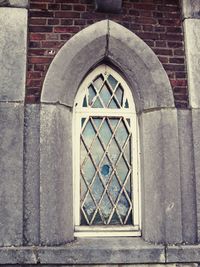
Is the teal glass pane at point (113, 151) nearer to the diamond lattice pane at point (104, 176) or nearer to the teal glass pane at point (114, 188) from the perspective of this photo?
the diamond lattice pane at point (104, 176)

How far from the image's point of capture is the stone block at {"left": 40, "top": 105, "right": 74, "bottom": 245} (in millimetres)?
3762

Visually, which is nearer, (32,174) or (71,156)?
(32,174)

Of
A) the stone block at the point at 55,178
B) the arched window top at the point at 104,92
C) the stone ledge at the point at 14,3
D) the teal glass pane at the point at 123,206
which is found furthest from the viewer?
the arched window top at the point at 104,92

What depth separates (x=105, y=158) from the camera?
4117mm

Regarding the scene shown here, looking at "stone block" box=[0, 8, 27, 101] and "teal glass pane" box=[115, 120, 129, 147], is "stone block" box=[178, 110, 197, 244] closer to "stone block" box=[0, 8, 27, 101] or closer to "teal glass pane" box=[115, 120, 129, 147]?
"teal glass pane" box=[115, 120, 129, 147]

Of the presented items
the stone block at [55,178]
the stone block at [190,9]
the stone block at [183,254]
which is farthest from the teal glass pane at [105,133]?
the stone block at [190,9]

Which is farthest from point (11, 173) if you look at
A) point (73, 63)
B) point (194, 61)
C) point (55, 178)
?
point (194, 61)

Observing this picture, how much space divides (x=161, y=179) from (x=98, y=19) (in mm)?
1751

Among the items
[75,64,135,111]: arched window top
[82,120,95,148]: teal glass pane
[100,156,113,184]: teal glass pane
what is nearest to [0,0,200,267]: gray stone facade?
[75,64,135,111]: arched window top

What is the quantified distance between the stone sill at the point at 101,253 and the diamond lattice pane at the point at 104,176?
292mm

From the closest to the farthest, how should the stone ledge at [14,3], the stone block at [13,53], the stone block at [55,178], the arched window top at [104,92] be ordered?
the stone block at [55,178] → the stone block at [13,53] → the stone ledge at [14,3] → the arched window top at [104,92]

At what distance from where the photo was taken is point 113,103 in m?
4.24

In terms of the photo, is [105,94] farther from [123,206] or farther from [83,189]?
[123,206]

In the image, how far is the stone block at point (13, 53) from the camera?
388cm
